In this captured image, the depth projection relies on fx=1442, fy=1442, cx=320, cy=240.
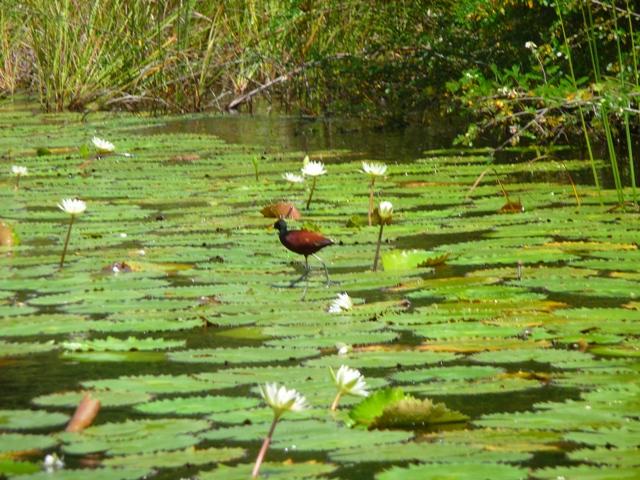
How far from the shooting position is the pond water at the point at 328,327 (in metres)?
2.43

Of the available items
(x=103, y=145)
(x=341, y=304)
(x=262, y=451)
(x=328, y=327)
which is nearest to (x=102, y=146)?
(x=103, y=145)

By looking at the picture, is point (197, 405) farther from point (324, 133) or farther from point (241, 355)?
point (324, 133)

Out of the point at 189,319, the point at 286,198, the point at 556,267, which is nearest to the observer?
the point at 189,319

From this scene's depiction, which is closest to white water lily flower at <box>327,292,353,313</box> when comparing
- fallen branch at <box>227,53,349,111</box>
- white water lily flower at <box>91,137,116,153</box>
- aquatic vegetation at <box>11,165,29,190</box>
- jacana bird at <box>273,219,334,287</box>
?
jacana bird at <box>273,219,334,287</box>

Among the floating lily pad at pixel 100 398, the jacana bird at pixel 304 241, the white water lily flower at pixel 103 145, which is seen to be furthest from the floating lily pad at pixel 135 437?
the white water lily flower at pixel 103 145

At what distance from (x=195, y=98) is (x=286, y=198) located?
4.77 m

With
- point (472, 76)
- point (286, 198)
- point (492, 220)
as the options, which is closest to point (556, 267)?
point (492, 220)

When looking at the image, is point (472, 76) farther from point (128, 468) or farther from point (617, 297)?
point (128, 468)

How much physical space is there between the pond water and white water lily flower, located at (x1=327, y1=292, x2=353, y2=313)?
0.02 metres

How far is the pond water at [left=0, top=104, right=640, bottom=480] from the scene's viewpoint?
243 centimetres

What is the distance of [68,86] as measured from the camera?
36.0 feet

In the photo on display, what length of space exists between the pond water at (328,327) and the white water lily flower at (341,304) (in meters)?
0.02

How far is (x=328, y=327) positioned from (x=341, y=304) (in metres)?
0.16

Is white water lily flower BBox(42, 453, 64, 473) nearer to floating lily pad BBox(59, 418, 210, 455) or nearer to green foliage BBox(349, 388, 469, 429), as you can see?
floating lily pad BBox(59, 418, 210, 455)
